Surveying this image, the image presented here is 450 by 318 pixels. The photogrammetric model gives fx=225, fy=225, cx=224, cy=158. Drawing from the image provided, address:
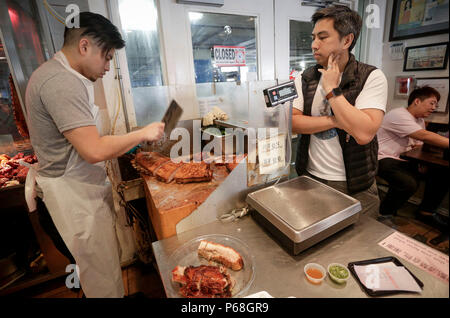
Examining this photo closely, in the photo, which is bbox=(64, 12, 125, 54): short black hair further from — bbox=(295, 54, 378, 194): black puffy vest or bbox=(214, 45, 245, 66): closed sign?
bbox=(214, 45, 245, 66): closed sign

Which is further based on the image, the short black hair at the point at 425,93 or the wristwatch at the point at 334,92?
the wristwatch at the point at 334,92

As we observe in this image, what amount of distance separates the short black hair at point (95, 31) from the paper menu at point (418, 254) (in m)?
1.48

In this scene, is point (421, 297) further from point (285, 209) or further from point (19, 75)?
point (19, 75)

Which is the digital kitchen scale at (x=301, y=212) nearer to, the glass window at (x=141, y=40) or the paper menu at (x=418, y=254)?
the paper menu at (x=418, y=254)

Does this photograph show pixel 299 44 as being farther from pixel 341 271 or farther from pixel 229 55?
pixel 341 271

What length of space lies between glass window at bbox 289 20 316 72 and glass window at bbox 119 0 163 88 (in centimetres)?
166

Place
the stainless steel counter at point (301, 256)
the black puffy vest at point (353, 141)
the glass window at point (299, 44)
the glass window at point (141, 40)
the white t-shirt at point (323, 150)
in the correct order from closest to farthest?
the stainless steel counter at point (301, 256), the black puffy vest at point (353, 141), the white t-shirt at point (323, 150), the glass window at point (141, 40), the glass window at point (299, 44)

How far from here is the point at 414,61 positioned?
2.05 ft

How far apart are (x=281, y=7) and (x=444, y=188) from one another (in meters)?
2.83

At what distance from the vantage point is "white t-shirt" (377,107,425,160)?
25.4 inches

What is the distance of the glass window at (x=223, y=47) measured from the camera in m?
2.35

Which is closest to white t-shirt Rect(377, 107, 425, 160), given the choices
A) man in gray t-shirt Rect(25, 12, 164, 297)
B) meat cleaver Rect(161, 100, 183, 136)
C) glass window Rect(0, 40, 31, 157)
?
meat cleaver Rect(161, 100, 183, 136)

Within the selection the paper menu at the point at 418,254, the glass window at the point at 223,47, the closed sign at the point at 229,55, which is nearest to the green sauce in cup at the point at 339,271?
the paper menu at the point at 418,254

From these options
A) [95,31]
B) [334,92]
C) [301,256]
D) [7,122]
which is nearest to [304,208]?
[301,256]
